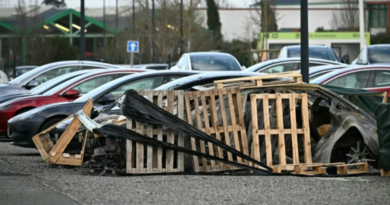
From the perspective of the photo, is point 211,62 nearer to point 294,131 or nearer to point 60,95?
point 60,95

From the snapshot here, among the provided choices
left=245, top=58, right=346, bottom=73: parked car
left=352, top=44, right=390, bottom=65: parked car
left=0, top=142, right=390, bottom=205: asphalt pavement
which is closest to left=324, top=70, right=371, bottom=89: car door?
left=245, top=58, right=346, bottom=73: parked car

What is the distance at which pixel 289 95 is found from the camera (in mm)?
11289

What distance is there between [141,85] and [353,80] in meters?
4.80

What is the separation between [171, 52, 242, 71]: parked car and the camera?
72.8 ft

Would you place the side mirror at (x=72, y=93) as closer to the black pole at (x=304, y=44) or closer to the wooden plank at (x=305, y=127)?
the black pole at (x=304, y=44)

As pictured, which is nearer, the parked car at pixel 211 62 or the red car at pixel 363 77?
the red car at pixel 363 77

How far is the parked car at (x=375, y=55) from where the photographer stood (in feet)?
79.3

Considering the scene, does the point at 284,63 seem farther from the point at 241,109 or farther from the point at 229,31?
the point at 229,31

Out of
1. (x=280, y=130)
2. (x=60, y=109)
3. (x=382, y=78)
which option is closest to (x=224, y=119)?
(x=280, y=130)

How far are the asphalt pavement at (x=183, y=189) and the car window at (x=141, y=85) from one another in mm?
3423

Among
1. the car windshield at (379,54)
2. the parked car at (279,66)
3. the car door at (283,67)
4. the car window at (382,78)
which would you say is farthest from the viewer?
the car windshield at (379,54)

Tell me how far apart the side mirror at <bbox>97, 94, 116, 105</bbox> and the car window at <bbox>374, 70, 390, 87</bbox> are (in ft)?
19.2

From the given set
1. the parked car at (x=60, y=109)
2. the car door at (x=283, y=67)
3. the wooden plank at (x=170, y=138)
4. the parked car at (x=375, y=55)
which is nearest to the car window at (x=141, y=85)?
the parked car at (x=60, y=109)

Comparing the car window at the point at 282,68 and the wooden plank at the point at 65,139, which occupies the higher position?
the car window at the point at 282,68
